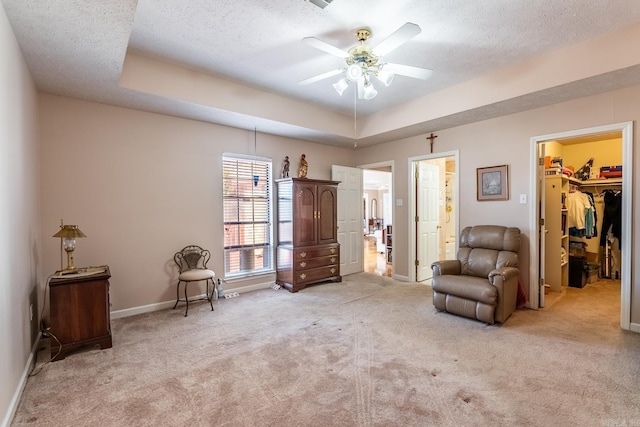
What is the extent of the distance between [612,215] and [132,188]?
23.7 ft

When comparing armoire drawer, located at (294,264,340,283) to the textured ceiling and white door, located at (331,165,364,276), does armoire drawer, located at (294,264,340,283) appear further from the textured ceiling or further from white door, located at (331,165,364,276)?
the textured ceiling

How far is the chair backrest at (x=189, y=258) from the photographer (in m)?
3.96

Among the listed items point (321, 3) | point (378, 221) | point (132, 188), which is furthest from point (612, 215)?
point (378, 221)

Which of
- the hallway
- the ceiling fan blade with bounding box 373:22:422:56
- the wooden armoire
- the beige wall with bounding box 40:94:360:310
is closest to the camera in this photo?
the ceiling fan blade with bounding box 373:22:422:56

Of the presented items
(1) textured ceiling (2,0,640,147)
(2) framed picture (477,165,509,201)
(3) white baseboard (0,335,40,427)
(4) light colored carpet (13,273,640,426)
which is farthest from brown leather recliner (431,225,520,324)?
(3) white baseboard (0,335,40,427)

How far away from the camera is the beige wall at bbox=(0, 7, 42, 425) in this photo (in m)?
1.82

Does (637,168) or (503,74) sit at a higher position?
(503,74)

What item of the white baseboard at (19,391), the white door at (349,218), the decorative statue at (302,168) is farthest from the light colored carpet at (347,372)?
the decorative statue at (302,168)

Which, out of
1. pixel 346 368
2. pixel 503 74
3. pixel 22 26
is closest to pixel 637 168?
pixel 503 74

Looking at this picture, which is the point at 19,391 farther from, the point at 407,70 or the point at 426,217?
the point at 426,217

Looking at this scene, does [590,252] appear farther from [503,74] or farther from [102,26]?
[102,26]

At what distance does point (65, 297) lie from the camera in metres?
2.60

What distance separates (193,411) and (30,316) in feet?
6.06

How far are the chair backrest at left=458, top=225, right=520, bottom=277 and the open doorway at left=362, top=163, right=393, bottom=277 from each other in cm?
171
